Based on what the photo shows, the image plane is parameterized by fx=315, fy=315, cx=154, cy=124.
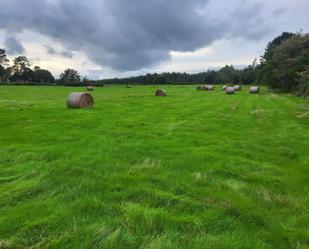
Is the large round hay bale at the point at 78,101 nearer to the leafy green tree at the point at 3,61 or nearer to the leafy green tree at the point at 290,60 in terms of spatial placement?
the leafy green tree at the point at 290,60

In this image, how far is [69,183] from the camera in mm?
5363

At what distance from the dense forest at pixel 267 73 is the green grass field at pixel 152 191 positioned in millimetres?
20598

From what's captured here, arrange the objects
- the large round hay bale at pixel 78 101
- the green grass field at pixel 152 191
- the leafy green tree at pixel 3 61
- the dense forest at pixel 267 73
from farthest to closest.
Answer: the leafy green tree at pixel 3 61, the dense forest at pixel 267 73, the large round hay bale at pixel 78 101, the green grass field at pixel 152 191

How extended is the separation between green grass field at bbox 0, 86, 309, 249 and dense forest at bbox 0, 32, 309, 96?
811 inches

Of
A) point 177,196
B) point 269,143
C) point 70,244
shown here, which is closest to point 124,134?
point 269,143

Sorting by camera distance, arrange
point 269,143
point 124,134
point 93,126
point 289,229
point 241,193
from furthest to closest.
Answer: point 93,126 < point 124,134 < point 269,143 < point 241,193 < point 289,229

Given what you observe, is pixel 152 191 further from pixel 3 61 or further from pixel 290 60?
pixel 3 61

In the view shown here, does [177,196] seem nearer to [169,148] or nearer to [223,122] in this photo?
[169,148]

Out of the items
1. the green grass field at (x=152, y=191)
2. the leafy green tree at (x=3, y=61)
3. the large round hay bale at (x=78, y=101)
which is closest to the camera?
the green grass field at (x=152, y=191)

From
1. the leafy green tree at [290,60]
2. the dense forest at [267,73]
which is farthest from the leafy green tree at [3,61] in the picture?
the leafy green tree at [290,60]

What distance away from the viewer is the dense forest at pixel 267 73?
125 ft

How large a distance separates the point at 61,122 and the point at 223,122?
6.79 meters

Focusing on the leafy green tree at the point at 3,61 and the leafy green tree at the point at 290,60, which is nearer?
the leafy green tree at the point at 290,60

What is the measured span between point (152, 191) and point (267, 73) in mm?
49455
